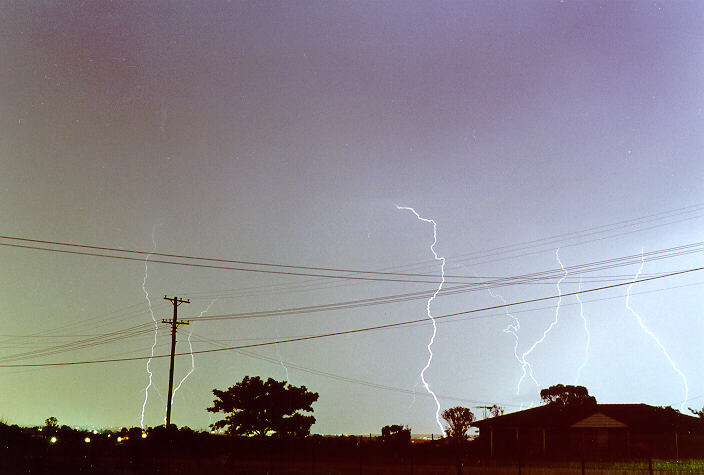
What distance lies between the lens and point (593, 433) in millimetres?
43438

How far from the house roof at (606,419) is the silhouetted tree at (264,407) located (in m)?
13.9

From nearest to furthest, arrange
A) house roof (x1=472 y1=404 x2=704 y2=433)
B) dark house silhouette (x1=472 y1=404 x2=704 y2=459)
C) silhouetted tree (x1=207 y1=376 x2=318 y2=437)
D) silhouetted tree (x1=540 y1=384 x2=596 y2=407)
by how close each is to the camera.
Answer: dark house silhouette (x1=472 y1=404 x2=704 y2=459) < house roof (x1=472 y1=404 x2=704 y2=433) < silhouetted tree (x1=207 y1=376 x2=318 y2=437) < silhouetted tree (x1=540 y1=384 x2=596 y2=407)

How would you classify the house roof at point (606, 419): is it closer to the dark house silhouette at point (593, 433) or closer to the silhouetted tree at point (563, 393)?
the dark house silhouette at point (593, 433)

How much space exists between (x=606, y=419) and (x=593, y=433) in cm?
131

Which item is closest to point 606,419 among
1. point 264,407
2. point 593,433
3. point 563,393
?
point 593,433

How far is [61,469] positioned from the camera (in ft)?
102

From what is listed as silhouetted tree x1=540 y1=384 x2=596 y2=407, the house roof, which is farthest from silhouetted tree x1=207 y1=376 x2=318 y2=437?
silhouetted tree x1=540 y1=384 x2=596 y2=407

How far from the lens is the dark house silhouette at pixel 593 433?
38875 mm

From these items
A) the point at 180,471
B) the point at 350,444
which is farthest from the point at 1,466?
the point at 350,444

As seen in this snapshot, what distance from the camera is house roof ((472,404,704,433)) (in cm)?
4403

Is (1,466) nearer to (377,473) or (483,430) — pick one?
(377,473)

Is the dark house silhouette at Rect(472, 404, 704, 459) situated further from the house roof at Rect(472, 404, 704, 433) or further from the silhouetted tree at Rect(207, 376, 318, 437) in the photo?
the silhouetted tree at Rect(207, 376, 318, 437)

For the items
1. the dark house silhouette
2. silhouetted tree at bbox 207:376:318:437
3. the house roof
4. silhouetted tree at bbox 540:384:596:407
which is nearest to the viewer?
the dark house silhouette

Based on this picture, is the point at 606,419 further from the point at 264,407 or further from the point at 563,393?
the point at 563,393
